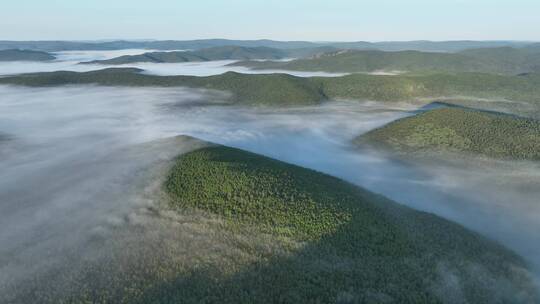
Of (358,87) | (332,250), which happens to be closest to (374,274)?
(332,250)

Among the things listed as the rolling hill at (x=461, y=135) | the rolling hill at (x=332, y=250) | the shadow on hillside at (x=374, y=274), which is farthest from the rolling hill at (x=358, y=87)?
the shadow on hillside at (x=374, y=274)

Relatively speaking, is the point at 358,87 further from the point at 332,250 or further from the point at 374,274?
the point at 374,274

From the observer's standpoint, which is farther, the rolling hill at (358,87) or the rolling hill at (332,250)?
the rolling hill at (358,87)

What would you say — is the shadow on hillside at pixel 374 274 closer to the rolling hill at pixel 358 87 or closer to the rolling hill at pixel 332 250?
the rolling hill at pixel 332 250

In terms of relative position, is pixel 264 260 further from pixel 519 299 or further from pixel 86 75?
pixel 86 75

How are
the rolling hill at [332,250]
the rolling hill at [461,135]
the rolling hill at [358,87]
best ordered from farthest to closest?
the rolling hill at [358,87], the rolling hill at [461,135], the rolling hill at [332,250]

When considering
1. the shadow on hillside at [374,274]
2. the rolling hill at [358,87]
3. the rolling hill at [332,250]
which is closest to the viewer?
the shadow on hillside at [374,274]

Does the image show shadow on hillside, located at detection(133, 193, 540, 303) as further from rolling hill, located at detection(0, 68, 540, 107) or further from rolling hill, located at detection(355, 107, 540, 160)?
rolling hill, located at detection(0, 68, 540, 107)

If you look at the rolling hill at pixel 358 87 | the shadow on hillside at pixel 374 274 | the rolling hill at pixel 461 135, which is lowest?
the shadow on hillside at pixel 374 274
